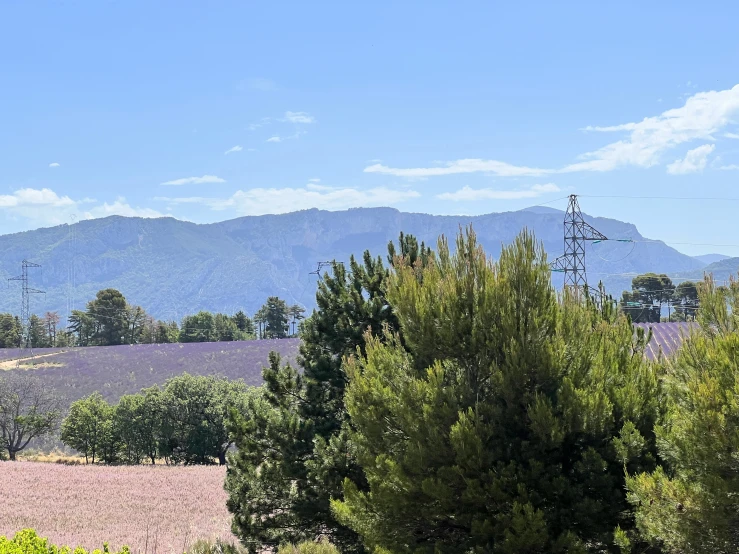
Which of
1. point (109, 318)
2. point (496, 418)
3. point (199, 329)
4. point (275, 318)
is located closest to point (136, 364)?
point (109, 318)

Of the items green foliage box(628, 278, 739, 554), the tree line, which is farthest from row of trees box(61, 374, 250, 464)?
the tree line

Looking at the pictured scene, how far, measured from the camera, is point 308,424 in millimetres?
16438

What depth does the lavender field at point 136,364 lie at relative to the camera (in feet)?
210

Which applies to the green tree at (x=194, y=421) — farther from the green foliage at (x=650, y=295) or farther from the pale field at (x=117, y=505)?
the green foliage at (x=650, y=295)

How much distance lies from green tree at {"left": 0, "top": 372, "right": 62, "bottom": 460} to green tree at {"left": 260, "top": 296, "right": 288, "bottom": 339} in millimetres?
68179

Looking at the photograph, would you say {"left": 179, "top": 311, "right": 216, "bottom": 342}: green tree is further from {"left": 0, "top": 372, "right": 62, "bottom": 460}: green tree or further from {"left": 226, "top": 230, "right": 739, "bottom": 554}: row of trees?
{"left": 226, "top": 230, "right": 739, "bottom": 554}: row of trees

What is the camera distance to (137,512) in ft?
94.1

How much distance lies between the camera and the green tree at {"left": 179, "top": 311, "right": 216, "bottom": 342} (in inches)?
4606

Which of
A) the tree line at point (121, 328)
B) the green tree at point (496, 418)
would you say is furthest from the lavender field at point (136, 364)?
the green tree at point (496, 418)

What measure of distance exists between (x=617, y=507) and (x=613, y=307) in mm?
5423

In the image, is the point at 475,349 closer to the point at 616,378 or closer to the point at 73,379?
the point at 616,378

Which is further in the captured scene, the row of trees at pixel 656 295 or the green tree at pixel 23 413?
the row of trees at pixel 656 295

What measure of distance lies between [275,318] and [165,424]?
7398 cm

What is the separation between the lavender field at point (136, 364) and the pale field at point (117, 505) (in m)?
21.9
